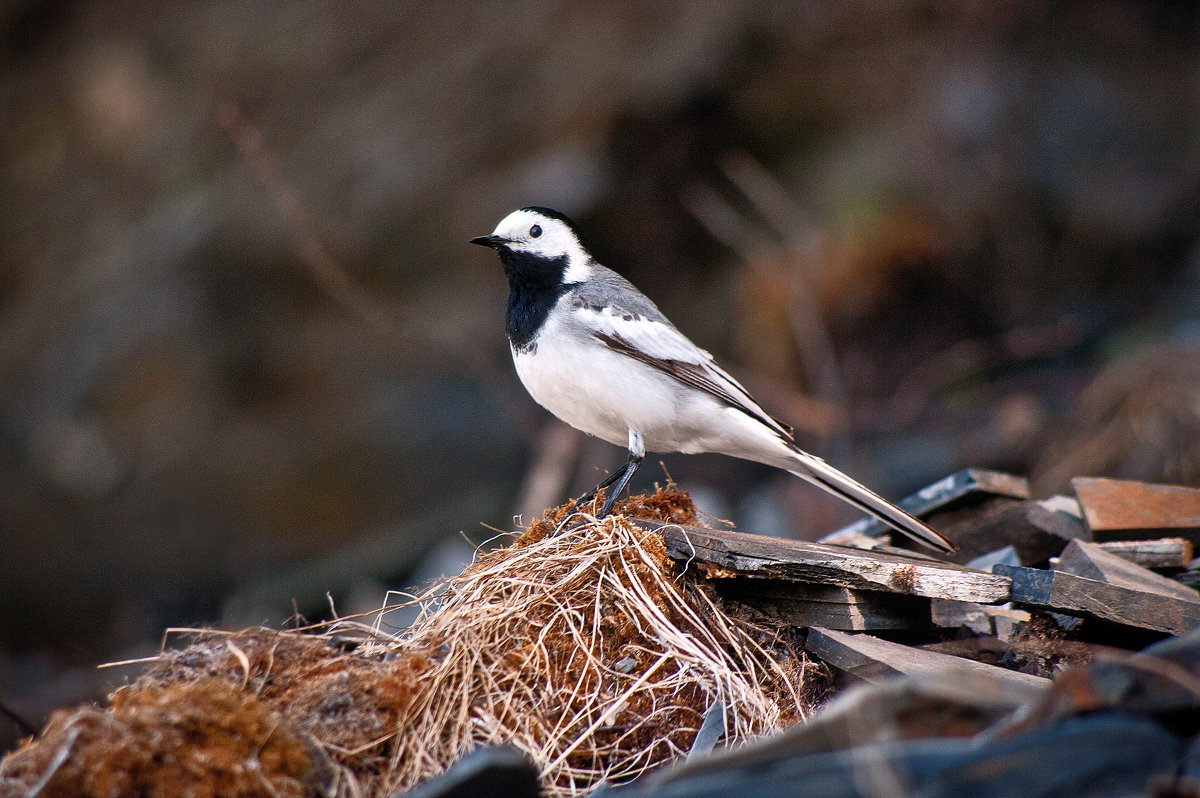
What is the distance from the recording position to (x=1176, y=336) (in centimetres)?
676

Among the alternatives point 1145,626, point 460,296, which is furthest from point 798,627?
point 460,296

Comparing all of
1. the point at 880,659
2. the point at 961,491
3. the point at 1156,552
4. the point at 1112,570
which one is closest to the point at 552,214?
the point at 961,491

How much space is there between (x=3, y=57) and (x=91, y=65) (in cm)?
138

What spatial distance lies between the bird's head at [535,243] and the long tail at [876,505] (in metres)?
1.56

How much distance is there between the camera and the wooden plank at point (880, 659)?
2430 millimetres

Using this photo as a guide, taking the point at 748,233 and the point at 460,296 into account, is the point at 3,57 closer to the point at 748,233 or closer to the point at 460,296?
the point at 460,296

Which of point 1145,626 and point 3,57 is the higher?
point 3,57

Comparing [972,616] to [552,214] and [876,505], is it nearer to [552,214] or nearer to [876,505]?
[876,505]

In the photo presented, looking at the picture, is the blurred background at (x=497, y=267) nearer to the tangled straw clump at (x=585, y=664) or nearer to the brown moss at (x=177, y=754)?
the tangled straw clump at (x=585, y=664)

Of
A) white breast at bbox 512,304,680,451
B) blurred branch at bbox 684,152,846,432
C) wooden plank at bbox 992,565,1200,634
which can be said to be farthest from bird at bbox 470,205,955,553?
blurred branch at bbox 684,152,846,432

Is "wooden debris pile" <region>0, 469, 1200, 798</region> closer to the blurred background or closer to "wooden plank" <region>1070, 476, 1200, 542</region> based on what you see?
"wooden plank" <region>1070, 476, 1200, 542</region>

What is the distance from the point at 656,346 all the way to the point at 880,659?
198cm

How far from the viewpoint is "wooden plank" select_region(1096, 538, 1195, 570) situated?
11.1ft

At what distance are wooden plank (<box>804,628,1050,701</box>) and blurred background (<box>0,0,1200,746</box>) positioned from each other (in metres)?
5.10
